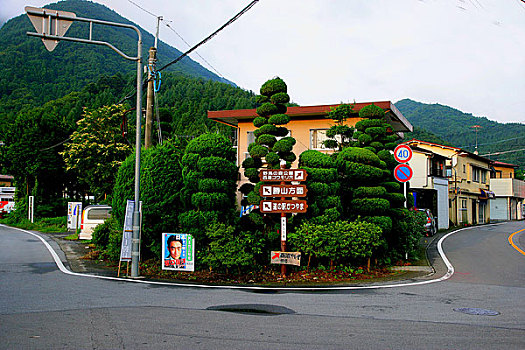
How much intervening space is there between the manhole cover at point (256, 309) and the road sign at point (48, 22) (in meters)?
7.27

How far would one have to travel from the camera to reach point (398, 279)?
496 inches

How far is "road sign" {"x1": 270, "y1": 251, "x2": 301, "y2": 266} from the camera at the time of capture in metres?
12.6

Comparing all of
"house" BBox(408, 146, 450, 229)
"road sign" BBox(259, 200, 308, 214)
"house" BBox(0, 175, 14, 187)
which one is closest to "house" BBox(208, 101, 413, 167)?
"house" BBox(408, 146, 450, 229)

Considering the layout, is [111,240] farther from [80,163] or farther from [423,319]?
[80,163]

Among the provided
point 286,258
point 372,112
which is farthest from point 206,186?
point 372,112

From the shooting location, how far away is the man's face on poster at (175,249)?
13.1 metres

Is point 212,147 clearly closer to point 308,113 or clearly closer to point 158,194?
point 158,194

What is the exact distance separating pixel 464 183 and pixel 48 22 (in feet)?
124

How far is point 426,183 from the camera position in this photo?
30.8m

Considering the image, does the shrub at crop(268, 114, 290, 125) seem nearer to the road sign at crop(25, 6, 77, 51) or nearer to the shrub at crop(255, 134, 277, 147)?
the shrub at crop(255, 134, 277, 147)

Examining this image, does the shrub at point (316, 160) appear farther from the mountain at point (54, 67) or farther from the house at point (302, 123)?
the mountain at point (54, 67)

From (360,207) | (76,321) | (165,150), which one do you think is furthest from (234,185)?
(76,321)

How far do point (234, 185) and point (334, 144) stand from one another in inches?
210

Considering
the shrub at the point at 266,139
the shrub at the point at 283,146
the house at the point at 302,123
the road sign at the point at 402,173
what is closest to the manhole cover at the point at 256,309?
the shrub at the point at 283,146
